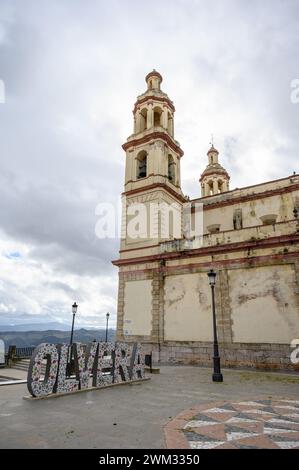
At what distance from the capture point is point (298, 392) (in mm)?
9641

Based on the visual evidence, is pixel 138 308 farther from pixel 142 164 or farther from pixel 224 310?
pixel 142 164

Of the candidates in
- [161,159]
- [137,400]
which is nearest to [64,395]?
[137,400]

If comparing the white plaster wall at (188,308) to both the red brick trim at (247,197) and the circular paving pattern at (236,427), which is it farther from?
the circular paving pattern at (236,427)

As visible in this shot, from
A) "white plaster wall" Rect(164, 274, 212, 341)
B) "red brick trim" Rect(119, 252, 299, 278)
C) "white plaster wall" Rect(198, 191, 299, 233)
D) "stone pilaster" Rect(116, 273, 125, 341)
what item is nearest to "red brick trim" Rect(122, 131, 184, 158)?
"white plaster wall" Rect(198, 191, 299, 233)

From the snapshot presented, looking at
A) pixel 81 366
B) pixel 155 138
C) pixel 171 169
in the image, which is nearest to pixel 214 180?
pixel 171 169

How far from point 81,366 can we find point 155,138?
61.9ft

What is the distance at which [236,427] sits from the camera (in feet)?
18.6

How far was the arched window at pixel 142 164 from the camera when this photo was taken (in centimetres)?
2398

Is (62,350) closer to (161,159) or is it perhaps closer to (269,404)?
(269,404)

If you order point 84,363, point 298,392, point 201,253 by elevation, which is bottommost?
point 298,392

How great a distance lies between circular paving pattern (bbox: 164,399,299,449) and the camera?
477 centimetres

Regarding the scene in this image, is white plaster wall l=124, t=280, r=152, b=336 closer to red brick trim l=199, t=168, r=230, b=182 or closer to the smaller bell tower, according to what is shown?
the smaller bell tower

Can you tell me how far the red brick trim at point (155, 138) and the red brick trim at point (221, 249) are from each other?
1020 cm
